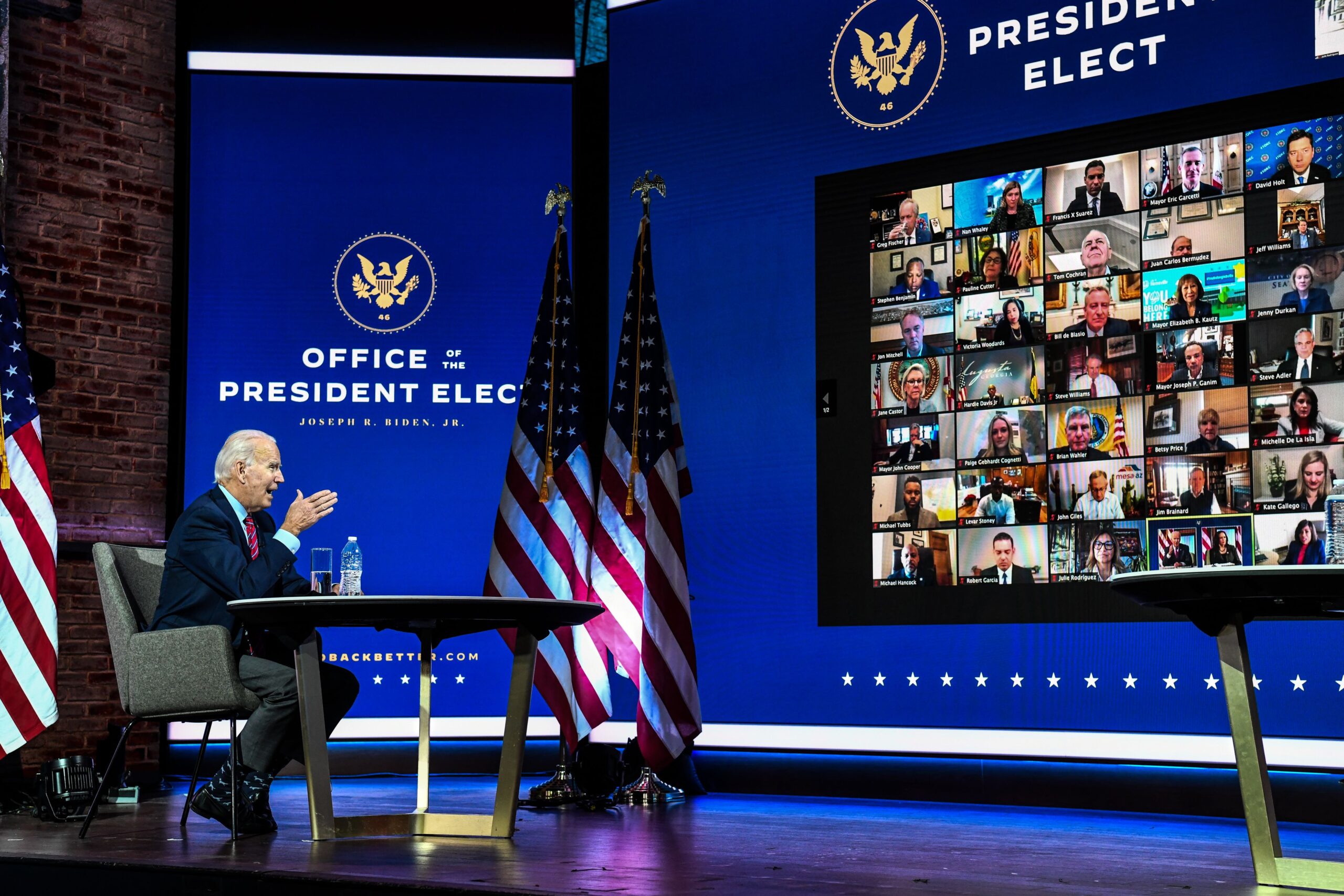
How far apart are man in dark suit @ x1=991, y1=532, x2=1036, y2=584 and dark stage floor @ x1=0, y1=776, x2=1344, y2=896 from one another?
90 cm

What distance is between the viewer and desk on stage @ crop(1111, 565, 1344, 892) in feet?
10.5

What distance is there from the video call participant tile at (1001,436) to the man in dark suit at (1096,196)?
0.81 m

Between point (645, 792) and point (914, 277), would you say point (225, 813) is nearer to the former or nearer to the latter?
point (645, 792)

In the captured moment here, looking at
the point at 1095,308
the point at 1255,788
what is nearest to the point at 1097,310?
the point at 1095,308

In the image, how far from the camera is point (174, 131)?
7.10 m

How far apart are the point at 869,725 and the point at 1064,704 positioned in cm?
84

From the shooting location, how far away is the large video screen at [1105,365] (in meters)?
5.11

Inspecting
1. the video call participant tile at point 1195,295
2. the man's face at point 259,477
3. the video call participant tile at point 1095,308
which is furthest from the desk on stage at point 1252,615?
the man's face at point 259,477

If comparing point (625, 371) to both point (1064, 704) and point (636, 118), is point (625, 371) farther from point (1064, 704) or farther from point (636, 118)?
point (1064, 704)

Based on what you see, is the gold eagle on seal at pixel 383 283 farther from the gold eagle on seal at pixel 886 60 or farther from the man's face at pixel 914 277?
the man's face at pixel 914 277

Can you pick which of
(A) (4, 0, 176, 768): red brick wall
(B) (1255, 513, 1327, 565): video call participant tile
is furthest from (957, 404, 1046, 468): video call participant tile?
(A) (4, 0, 176, 768): red brick wall

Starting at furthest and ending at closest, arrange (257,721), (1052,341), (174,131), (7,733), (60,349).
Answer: (174,131) → (60,349) → (1052,341) → (7,733) → (257,721)

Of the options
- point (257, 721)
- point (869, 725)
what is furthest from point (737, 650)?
point (257, 721)

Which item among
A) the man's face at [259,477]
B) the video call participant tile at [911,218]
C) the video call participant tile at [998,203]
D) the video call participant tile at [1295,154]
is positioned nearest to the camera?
the man's face at [259,477]
